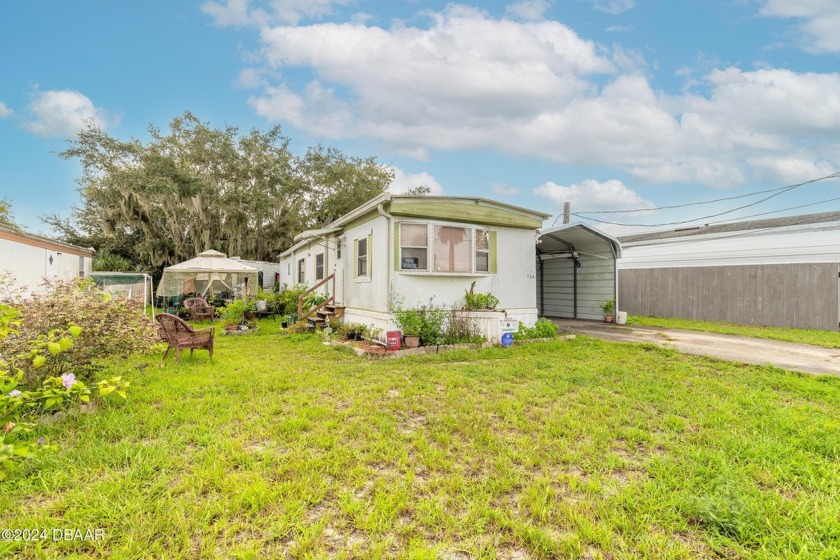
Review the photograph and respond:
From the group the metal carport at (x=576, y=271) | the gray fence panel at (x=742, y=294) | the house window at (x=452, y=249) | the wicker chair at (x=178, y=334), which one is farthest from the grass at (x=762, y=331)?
the wicker chair at (x=178, y=334)

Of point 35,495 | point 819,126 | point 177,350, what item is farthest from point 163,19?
point 819,126

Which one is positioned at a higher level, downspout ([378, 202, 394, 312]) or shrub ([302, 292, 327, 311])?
downspout ([378, 202, 394, 312])

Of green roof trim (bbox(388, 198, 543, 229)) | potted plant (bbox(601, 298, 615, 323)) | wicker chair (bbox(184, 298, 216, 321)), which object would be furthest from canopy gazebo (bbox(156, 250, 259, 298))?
potted plant (bbox(601, 298, 615, 323))

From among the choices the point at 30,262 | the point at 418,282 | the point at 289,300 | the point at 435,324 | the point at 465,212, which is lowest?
the point at 435,324

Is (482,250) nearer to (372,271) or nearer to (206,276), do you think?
(372,271)

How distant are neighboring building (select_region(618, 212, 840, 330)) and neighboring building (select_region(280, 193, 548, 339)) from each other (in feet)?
22.9

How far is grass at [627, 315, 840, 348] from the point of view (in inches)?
320

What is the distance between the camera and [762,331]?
Result: 31.1 feet

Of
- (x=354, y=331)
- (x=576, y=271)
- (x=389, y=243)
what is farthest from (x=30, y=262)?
(x=576, y=271)

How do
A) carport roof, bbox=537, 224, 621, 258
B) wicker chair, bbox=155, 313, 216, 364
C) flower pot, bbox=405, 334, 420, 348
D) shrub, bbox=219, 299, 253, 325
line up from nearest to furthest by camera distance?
wicker chair, bbox=155, 313, 216, 364, flower pot, bbox=405, 334, 420, 348, carport roof, bbox=537, 224, 621, 258, shrub, bbox=219, 299, 253, 325

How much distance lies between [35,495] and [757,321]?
49.2ft

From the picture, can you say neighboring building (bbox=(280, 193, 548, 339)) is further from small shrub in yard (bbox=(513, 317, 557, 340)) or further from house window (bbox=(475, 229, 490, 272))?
small shrub in yard (bbox=(513, 317, 557, 340))

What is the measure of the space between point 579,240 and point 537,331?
15.0ft

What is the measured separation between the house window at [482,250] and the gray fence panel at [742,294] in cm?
844
